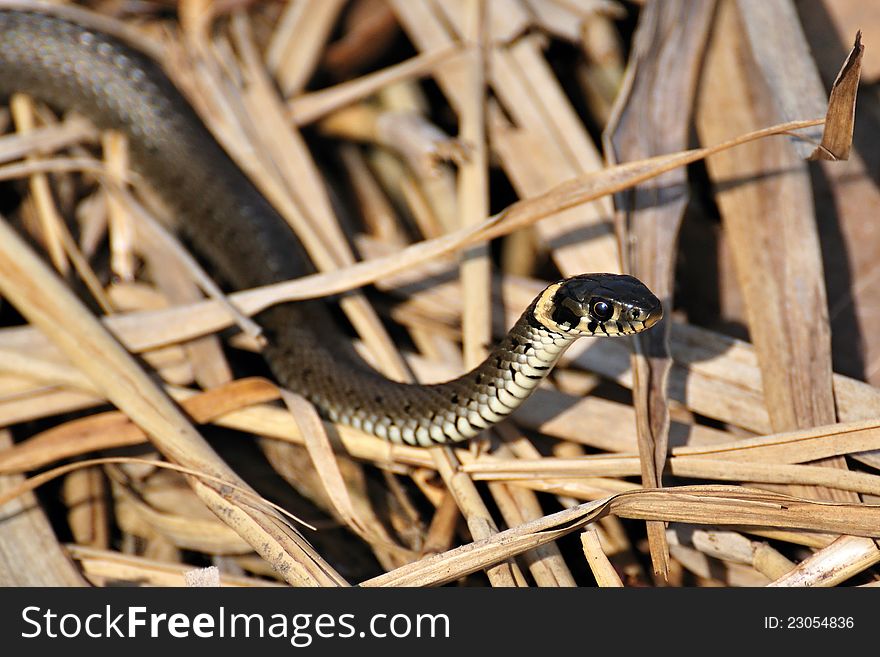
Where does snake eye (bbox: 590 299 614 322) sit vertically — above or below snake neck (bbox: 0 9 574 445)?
below

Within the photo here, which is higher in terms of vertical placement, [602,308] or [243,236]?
[243,236]

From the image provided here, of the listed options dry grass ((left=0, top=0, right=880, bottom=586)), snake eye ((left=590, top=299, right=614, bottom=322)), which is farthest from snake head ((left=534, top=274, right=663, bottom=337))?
dry grass ((left=0, top=0, right=880, bottom=586))

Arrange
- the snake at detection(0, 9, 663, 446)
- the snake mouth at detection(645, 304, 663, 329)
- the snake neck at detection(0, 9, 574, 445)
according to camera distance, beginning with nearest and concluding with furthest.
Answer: the snake mouth at detection(645, 304, 663, 329)
the snake at detection(0, 9, 663, 446)
the snake neck at detection(0, 9, 574, 445)

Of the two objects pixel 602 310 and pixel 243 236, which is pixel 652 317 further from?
pixel 243 236

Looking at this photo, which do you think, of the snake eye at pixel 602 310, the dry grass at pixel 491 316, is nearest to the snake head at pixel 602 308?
the snake eye at pixel 602 310

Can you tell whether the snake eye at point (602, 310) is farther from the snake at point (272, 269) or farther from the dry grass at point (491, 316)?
the dry grass at point (491, 316)

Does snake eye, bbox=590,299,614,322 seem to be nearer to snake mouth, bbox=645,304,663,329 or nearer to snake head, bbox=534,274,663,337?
snake head, bbox=534,274,663,337

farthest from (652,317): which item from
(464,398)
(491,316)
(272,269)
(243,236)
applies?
(243,236)
